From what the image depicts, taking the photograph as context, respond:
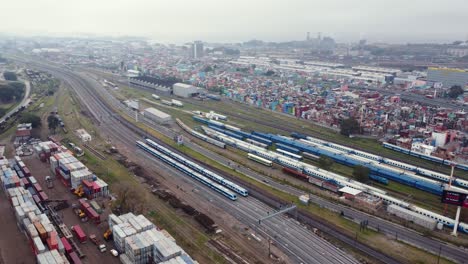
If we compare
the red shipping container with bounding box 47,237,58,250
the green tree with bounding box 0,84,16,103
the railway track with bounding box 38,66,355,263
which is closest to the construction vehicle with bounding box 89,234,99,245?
the red shipping container with bounding box 47,237,58,250

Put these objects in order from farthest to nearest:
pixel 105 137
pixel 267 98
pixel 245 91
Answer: pixel 245 91 → pixel 267 98 → pixel 105 137

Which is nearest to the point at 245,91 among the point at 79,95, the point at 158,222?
the point at 79,95

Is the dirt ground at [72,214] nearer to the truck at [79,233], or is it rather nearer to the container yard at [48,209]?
the container yard at [48,209]

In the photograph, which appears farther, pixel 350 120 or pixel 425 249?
pixel 350 120

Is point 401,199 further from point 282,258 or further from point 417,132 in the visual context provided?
point 417,132

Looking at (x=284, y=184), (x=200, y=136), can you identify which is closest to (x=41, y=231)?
(x=284, y=184)

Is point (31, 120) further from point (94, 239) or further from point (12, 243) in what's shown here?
point (94, 239)
